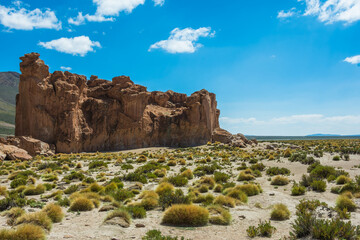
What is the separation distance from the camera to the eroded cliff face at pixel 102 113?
1636 inches

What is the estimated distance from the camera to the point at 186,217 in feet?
25.9

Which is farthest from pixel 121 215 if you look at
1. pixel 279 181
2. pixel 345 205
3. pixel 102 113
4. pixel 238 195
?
pixel 102 113

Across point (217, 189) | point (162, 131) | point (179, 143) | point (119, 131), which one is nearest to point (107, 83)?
point (119, 131)

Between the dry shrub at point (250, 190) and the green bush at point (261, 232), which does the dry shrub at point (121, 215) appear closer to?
the green bush at point (261, 232)

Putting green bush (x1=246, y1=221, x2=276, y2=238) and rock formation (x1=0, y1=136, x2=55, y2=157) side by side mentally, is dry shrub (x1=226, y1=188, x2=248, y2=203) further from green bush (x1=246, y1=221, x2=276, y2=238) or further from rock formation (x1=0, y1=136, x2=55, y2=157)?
rock formation (x1=0, y1=136, x2=55, y2=157)

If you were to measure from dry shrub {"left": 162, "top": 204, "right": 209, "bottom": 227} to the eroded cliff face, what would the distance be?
4065 cm

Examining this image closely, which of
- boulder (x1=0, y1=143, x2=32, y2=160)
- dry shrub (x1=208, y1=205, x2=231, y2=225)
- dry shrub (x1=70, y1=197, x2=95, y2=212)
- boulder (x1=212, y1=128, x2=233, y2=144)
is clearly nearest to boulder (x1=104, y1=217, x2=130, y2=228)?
dry shrub (x1=70, y1=197, x2=95, y2=212)

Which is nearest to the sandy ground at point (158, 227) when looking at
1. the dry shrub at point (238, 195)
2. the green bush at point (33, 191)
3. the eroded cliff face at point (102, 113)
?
the dry shrub at point (238, 195)

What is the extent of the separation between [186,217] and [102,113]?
153ft

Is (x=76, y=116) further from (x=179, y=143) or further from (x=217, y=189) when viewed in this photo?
(x=217, y=189)

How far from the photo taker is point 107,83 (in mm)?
56844

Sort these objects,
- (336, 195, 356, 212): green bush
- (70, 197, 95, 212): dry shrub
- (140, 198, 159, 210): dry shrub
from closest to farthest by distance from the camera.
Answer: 1. (336, 195, 356, 212): green bush
2. (70, 197, 95, 212): dry shrub
3. (140, 198, 159, 210): dry shrub

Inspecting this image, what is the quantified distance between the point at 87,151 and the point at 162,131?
18.5 meters

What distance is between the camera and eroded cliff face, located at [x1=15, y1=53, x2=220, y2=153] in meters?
41.6
